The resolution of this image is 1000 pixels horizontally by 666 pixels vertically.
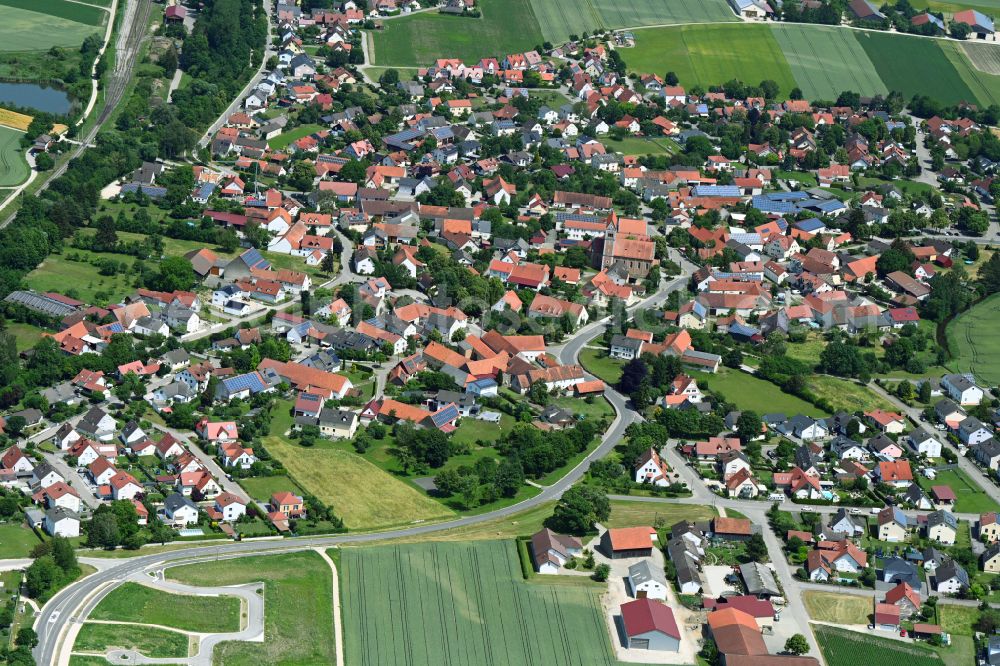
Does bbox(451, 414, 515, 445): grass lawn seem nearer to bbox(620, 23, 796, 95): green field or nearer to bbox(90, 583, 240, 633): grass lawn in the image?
bbox(90, 583, 240, 633): grass lawn

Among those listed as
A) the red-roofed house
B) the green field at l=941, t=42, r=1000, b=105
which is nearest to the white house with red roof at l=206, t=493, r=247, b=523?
the red-roofed house

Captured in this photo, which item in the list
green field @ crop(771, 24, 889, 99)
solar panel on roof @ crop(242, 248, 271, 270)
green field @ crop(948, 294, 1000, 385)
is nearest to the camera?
green field @ crop(948, 294, 1000, 385)

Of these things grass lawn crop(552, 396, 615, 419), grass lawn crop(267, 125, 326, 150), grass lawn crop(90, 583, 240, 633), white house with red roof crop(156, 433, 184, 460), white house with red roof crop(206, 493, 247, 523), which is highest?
grass lawn crop(90, 583, 240, 633)

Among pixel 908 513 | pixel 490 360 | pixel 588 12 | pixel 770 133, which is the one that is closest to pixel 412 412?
pixel 490 360

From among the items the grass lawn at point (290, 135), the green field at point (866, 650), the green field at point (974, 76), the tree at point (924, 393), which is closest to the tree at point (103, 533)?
the green field at point (866, 650)

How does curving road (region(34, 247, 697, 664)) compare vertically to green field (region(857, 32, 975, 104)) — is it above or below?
above

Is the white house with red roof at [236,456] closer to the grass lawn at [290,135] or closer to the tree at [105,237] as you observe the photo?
the tree at [105,237]

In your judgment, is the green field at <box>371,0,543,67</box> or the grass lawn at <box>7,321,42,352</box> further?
the green field at <box>371,0,543,67</box>

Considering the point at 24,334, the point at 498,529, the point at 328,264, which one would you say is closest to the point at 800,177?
the point at 328,264
